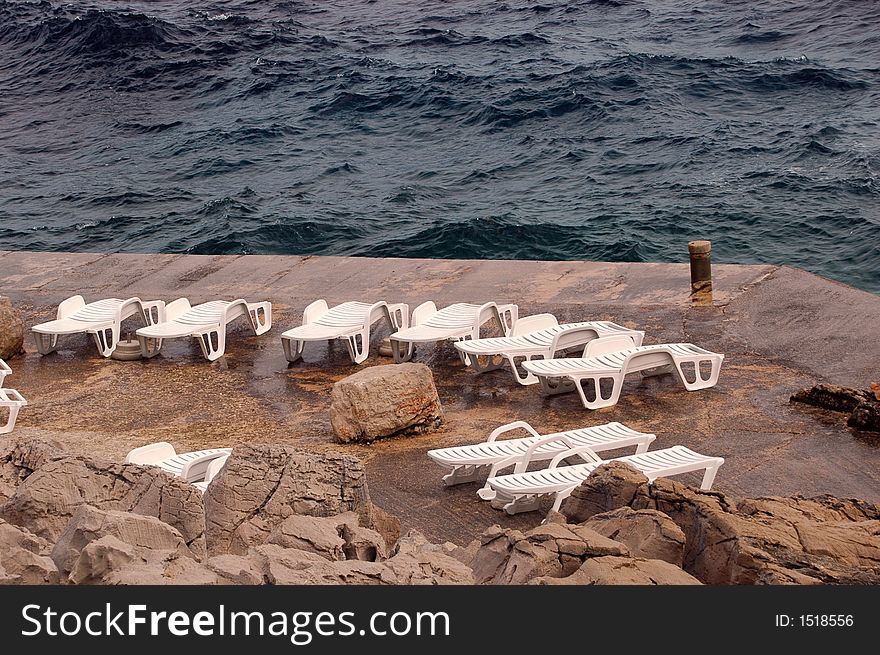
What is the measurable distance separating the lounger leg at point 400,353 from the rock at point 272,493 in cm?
447

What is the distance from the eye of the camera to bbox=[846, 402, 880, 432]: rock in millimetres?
7617

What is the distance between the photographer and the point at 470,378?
31.6 ft

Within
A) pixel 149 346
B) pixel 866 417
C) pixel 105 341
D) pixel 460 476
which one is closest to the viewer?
pixel 460 476

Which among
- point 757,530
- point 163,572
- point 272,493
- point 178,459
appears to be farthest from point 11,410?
point 757,530

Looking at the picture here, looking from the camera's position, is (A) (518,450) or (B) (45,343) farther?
(B) (45,343)

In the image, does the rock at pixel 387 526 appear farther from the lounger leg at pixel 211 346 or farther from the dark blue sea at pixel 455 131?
the dark blue sea at pixel 455 131

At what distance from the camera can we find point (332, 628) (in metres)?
3.23

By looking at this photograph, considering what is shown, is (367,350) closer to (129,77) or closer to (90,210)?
(90,210)

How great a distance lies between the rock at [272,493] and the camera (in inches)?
205

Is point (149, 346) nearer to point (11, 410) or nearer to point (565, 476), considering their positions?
point (11, 410)

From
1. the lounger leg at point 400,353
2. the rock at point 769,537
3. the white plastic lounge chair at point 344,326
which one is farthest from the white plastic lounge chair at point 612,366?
the rock at point 769,537

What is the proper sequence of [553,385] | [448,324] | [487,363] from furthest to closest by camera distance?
[448,324], [487,363], [553,385]

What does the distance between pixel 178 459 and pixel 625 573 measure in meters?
3.77

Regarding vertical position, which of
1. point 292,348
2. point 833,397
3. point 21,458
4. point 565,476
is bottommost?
point 292,348
